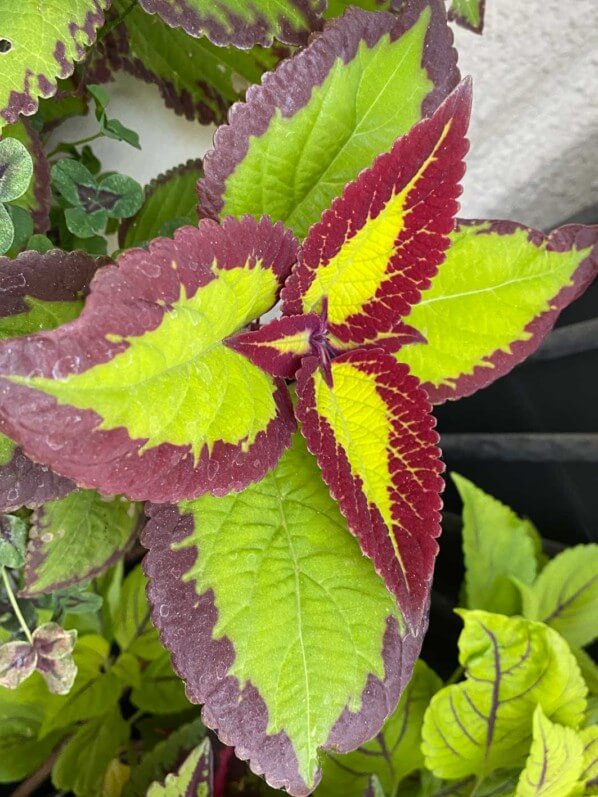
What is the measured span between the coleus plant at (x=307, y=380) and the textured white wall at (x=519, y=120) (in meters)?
0.21

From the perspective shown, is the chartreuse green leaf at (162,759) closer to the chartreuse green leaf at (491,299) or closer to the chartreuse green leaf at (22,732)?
the chartreuse green leaf at (22,732)

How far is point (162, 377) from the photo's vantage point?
30 centimetres

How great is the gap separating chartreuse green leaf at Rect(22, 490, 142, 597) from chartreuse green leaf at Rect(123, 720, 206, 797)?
0.20m

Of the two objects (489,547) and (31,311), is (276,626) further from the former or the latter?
(489,547)

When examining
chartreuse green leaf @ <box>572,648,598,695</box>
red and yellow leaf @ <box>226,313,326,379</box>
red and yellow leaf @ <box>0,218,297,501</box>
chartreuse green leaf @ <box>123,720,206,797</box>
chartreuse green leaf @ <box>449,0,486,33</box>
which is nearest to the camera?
red and yellow leaf @ <box>0,218,297,501</box>

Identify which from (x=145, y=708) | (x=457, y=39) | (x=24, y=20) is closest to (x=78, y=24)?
(x=24, y=20)

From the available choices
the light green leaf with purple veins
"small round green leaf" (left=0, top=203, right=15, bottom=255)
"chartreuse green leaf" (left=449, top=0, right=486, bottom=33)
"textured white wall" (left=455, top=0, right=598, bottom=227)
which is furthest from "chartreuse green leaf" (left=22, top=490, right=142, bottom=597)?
"textured white wall" (left=455, top=0, right=598, bottom=227)

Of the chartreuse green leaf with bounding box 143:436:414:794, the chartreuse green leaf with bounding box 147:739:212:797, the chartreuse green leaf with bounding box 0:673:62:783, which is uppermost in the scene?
the chartreuse green leaf with bounding box 143:436:414:794

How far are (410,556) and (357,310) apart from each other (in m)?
0.12

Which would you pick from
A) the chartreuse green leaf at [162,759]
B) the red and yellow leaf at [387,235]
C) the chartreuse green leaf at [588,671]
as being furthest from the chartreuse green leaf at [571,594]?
the red and yellow leaf at [387,235]

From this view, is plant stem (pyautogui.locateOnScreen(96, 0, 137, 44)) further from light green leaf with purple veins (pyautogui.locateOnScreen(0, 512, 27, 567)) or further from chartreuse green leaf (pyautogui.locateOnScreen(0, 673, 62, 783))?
chartreuse green leaf (pyautogui.locateOnScreen(0, 673, 62, 783))

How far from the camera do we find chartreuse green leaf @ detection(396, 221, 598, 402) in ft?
1.37

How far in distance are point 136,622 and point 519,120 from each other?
0.60 metres

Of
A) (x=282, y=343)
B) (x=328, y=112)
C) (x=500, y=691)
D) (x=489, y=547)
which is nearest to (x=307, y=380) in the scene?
(x=282, y=343)
